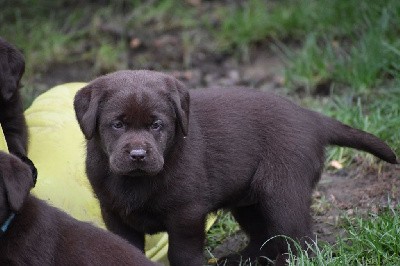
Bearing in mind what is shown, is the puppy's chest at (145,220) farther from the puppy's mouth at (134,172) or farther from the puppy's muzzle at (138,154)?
the puppy's muzzle at (138,154)

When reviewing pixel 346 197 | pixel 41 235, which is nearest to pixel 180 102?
pixel 41 235

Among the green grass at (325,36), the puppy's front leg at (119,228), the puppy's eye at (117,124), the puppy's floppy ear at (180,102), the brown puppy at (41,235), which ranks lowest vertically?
the green grass at (325,36)

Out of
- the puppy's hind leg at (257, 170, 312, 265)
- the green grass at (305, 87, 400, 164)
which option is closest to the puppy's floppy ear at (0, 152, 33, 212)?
the puppy's hind leg at (257, 170, 312, 265)

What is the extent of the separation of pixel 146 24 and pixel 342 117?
3628 millimetres

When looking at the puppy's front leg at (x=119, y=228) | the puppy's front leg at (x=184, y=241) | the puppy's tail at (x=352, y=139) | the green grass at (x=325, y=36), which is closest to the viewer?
the puppy's front leg at (x=184, y=241)

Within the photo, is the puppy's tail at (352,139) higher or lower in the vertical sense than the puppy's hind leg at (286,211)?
higher

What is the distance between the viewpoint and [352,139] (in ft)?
20.7

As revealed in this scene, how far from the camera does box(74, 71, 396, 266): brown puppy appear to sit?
5570 mm

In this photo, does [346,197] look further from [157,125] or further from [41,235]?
[41,235]

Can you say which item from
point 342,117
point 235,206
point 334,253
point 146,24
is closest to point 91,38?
point 146,24

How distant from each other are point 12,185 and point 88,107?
40.8 inches

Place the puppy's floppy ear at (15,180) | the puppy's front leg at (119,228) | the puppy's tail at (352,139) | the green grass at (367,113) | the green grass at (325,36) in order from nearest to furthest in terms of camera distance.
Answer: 1. the puppy's floppy ear at (15,180)
2. the puppy's front leg at (119,228)
3. the puppy's tail at (352,139)
4. the green grass at (367,113)
5. the green grass at (325,36)

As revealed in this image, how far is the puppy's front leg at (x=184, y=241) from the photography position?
572 centimetres

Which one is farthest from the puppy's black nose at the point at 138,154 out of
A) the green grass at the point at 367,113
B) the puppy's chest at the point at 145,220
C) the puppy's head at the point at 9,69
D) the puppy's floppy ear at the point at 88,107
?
the green grass at the point at 367,113
